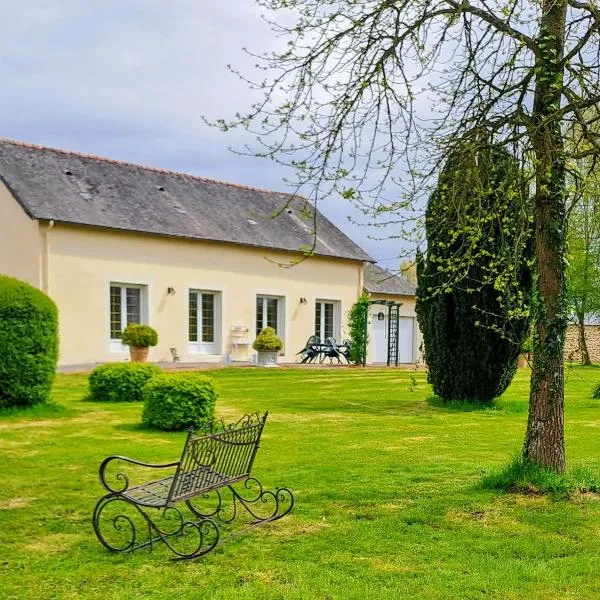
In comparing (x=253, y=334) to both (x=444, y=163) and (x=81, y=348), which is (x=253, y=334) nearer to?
(x=81, y=348)

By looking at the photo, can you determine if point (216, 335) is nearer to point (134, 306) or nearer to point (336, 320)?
point (134, 306)

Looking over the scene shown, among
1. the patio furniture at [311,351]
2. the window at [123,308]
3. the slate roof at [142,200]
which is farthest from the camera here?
the patio furniture at [311,351]

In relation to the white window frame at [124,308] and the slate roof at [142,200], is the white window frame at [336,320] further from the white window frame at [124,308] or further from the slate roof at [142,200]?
the white window frame at [124,308]

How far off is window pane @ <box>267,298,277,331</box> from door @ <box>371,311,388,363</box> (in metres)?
4.93

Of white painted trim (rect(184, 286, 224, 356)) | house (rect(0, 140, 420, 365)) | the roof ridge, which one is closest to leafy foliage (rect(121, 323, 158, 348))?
house (rect(0, 140, 420, 365))

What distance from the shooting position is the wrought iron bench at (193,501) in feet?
15.5

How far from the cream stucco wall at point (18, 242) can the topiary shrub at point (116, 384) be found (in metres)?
6.64

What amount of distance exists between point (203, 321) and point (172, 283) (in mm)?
1934

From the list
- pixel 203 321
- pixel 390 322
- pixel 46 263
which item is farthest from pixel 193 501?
pixel 390 322

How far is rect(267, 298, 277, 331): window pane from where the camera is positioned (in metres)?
24.7

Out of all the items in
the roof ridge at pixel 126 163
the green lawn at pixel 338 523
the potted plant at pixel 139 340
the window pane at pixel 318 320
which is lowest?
the green lawn at pixel 338 523

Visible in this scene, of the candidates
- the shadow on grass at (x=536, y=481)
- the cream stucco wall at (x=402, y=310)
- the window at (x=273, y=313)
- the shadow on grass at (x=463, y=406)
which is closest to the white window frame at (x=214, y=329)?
the window at (x=273, y=313)

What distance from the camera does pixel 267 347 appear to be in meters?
21.4

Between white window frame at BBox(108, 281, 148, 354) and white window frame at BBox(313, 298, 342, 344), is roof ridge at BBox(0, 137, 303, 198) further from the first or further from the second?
white window frame at BBox(313, 298, 342, 344)
